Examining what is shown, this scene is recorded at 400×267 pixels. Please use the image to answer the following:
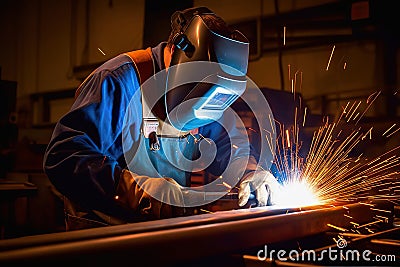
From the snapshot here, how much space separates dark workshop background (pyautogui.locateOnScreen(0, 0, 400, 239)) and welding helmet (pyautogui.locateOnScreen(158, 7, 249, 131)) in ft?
6.37

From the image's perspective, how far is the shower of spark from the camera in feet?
7.40

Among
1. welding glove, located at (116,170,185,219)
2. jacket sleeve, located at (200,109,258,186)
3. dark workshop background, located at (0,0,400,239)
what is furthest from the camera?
dark workshop background, located at (0,0,400,239)

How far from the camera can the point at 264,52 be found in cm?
439

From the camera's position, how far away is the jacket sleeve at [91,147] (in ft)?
5.47

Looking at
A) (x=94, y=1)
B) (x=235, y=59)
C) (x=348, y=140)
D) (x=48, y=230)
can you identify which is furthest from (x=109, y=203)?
(x=94, y=1)

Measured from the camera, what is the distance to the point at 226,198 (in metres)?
2.09

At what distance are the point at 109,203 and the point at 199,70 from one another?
62 centimetres

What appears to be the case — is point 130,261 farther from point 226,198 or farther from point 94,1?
point 94,1

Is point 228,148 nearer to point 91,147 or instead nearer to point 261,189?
point 261,189
